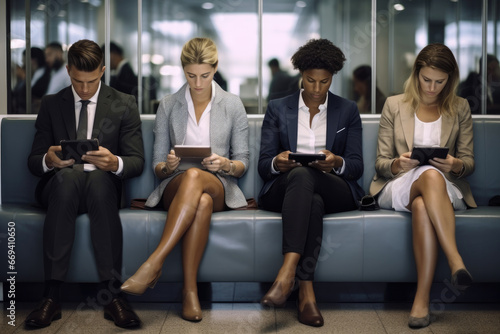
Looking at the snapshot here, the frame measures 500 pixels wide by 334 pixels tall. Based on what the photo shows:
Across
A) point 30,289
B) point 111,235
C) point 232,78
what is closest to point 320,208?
point 111,235

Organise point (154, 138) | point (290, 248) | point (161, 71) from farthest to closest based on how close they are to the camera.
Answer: point (161, 71)
point (154, 138)
point (290, 248)

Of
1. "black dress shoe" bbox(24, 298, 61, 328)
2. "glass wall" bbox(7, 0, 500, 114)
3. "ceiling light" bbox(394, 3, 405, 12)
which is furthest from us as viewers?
"ceiling light" bbox(394, 3, 405, 12)

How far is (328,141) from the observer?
10.1 feet

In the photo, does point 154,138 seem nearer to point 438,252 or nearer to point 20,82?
point 438,252

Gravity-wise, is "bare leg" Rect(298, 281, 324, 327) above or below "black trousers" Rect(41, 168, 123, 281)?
below

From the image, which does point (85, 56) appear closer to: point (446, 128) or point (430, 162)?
point (430, 162)

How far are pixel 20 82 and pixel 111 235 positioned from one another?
9.85 metres

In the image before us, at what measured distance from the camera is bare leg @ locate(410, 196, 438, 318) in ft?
8.44

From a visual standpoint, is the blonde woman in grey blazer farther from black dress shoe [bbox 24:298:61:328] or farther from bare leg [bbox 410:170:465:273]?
bare leg [bbox 410:170:465:273]

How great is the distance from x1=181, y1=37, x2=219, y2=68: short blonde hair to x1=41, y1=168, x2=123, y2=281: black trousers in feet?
2.32

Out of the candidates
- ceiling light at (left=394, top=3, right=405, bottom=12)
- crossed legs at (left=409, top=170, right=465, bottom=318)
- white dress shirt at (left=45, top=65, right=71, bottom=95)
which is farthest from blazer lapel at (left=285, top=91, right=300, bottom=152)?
ceiling light at (left=394, top=3, right=405, bottom=12)

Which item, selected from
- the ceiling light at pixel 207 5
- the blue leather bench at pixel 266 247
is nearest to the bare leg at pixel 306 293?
the blue leather bench at pixel 266 247

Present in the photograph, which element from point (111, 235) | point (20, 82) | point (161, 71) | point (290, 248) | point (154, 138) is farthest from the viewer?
point (161, 71)

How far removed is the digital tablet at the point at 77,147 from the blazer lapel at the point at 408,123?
1584 mm
